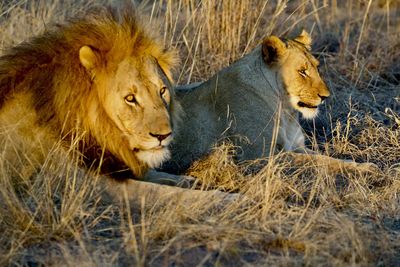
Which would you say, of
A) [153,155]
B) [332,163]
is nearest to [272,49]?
[332,163]

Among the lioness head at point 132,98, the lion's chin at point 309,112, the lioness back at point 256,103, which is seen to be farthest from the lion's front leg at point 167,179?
the lion's chin at point 309,112

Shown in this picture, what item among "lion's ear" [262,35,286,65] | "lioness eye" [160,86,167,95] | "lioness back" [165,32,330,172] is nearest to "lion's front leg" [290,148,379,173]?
"lioness back" [165,32,330,172]

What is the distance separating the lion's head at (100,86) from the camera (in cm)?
391

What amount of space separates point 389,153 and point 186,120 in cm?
134

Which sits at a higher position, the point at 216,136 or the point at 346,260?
the point at 346,260

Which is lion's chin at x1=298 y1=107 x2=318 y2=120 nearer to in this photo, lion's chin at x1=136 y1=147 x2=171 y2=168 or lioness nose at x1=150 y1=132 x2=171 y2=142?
lion's chin at x1=136 y1=147 x2=171 y2=168

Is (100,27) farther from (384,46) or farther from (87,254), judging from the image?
(384,46)

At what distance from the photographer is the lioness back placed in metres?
5.14

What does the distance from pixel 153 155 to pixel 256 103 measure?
55.9 inches

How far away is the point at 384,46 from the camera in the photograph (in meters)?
7.51

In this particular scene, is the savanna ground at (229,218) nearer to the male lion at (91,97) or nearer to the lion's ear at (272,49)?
the male lion at (91,97)

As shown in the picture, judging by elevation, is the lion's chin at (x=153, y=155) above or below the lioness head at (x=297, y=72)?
above

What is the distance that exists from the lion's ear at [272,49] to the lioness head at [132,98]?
1.47 meters

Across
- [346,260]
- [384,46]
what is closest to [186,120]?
[346,260]
